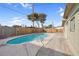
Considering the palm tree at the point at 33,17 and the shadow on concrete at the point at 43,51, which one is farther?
the palm tree at the point at 33,17

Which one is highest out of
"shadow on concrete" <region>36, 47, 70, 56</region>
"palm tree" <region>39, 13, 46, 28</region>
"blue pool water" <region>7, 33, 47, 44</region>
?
"palm tree" <region>39, 13, 46, 28</region>

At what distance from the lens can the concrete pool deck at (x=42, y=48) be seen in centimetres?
437

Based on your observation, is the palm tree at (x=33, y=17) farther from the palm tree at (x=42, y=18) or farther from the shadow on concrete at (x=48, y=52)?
the shadow on concrete at (x=48, y=52)

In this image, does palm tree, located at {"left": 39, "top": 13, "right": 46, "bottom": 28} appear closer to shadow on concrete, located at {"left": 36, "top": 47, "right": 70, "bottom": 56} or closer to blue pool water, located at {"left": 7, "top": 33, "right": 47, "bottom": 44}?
blue pool water, located at {"left": 7, "top": 33, "right": 47, "bottom": 44}

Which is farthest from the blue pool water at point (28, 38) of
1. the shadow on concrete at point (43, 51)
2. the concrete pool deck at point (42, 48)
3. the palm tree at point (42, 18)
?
the palm tree at point (42, 18)

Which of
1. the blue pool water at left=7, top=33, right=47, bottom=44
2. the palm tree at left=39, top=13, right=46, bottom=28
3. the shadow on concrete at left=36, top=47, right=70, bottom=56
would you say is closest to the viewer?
the shadow on concrete at left=36, top=47, right=70, bottom=56

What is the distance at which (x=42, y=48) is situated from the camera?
15.7ft

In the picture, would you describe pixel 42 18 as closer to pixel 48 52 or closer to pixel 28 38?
pixel 28 38

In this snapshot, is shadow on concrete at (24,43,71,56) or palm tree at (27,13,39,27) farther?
palm tree at (27,13,39,27)

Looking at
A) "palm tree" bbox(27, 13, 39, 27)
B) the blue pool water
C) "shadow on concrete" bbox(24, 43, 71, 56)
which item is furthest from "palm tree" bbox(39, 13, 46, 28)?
"shadow on concrete" bbox(24, 43, 71, 56)

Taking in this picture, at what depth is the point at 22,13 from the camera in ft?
14.9

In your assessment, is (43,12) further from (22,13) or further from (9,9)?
(9,9)

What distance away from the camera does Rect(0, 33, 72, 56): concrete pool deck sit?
437 cm

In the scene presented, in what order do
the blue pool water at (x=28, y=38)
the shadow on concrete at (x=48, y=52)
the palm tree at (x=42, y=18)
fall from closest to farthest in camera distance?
1. the shadow on concrete at (x=48, y=52)
2. the palm tree at (x=42, y=18)
3. the blue pool water at (x=28, y=38)
